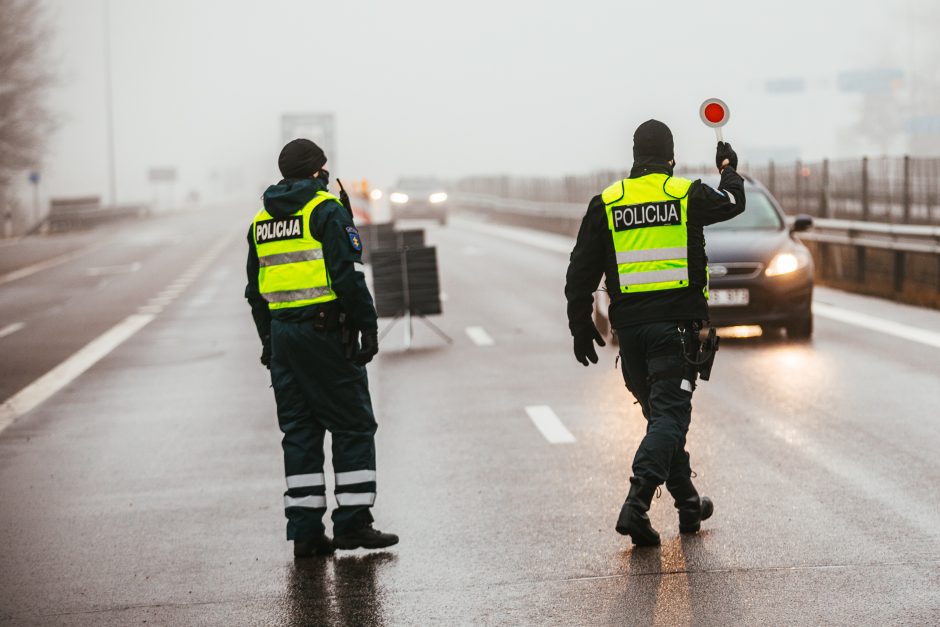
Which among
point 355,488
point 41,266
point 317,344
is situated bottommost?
point 41,266

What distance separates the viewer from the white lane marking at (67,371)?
39.4 ft

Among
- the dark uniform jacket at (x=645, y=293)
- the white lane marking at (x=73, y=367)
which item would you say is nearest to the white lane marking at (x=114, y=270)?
the white lane marking at (x=73, y=367)

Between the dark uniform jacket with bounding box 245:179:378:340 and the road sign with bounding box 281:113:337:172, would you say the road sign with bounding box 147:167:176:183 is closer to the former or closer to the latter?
the road sign with bounding box 281:113:337:172

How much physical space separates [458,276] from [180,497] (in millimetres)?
17872

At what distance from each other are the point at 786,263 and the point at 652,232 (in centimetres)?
811

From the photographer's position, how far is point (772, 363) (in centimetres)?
1296

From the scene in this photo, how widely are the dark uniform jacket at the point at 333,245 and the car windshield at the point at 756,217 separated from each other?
891 centimetres

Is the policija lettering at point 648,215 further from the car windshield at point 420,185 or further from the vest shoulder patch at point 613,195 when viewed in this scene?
the car windshield at point 420,185

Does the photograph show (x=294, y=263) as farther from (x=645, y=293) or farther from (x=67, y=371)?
(x=67, y=371)

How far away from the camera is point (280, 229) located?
22.2 feet

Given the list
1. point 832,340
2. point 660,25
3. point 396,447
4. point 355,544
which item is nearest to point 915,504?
point 355,544

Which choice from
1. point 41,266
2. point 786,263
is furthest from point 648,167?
point 41,266

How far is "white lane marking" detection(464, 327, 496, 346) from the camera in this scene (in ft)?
51.1

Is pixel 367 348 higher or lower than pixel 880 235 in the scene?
higher
